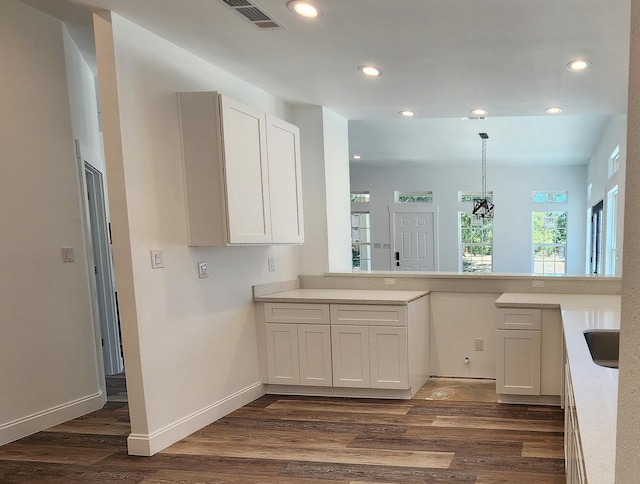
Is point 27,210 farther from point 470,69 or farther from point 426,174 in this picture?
point 426,174

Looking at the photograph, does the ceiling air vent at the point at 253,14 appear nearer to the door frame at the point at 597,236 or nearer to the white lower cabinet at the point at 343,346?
the white lower cabinet at the point at 343,346

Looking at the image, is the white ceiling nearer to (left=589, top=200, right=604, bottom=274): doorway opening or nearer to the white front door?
(left=589, top=200, right=604, bottom=274): doorway opening

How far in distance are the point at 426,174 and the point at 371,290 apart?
6139 millimetres

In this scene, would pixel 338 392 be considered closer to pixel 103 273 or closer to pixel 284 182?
pixel 284 182

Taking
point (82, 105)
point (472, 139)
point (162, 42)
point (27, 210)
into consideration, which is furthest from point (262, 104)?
point (472, 139)

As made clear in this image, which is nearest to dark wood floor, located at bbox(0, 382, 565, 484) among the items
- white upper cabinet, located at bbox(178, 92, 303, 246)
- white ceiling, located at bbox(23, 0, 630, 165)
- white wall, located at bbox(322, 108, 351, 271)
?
white upper cabinet, located at bbox(178, 92, 303, 246)

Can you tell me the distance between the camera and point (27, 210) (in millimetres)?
2990

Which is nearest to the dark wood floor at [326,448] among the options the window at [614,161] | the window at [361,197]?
the window at [614,161]

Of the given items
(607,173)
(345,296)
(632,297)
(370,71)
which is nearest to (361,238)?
(607,173)

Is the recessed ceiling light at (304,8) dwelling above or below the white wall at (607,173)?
above

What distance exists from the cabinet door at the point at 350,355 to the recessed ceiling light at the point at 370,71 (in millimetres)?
1937

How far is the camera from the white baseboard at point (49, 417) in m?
2.91

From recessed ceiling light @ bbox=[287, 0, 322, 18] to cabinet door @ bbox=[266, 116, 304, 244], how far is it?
109 centimetres

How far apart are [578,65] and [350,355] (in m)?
2.67
